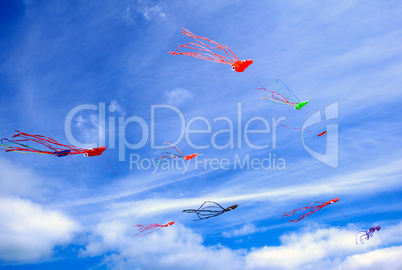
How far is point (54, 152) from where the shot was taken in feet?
58.9

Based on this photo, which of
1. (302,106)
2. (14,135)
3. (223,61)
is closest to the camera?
(14,135)

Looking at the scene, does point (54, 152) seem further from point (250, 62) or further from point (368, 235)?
point (368, 235)

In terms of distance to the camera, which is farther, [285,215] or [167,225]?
[167,225]

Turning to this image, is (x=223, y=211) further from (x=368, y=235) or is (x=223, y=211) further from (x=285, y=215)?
(x=368, y=235)

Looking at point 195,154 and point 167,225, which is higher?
point 195,154

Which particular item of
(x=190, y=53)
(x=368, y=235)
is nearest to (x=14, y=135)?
(x=190, y=53)

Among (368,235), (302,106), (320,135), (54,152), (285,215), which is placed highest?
(302,106)

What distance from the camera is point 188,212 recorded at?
18.5 meters

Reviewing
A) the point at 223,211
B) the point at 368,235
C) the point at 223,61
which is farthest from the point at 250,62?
the point at 368,235

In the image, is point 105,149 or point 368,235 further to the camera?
point 368,235

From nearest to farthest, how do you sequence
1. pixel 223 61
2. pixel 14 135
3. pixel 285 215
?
pixel 14 135 < pixel 223 61 < pixel 285 215

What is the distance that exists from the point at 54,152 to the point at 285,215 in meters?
Result: 17.3

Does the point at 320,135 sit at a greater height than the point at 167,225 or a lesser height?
greater

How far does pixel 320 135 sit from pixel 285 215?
27.4ft
